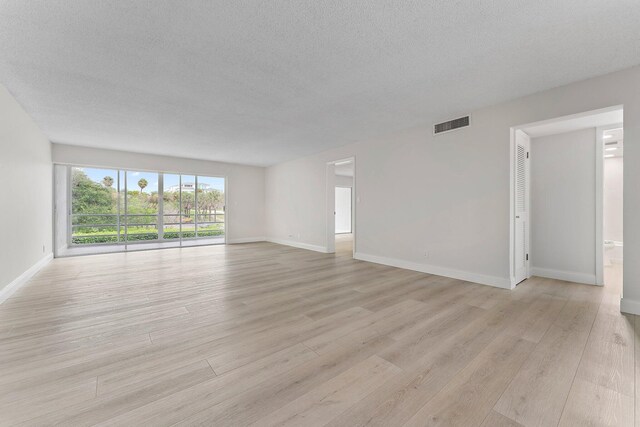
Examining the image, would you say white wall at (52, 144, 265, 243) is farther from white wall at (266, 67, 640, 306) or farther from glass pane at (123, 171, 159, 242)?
white wall at (266, 67, 640, 306)

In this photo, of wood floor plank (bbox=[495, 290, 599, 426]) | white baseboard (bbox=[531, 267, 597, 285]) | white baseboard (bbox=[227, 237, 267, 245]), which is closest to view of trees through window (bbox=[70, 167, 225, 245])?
white baseboard (bbox=[227, 237, 267, 245])

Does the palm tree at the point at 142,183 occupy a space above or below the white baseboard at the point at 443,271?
above

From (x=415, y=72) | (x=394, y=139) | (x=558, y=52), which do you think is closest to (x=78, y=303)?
(x=415, y=72)

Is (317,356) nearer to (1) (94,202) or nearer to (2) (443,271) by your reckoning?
(2) (443,271)

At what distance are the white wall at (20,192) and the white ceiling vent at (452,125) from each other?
230 inches

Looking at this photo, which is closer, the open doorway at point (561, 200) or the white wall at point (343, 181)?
the open doorway at point (561, 200)

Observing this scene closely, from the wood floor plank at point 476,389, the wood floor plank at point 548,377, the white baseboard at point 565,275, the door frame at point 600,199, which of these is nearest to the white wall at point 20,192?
the wood floor plank at point 476,389

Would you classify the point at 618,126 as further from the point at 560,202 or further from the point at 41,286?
the point at 41,286

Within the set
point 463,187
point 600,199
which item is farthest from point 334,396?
point 600,199

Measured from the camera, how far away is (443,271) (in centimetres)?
416

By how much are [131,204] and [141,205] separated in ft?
0.81

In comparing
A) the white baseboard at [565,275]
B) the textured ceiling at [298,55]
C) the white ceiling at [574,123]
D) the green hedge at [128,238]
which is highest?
the textured ceiling at [298,55]

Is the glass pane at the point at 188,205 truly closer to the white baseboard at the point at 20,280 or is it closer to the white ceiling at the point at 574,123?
the white baseboard at the point at 20,280

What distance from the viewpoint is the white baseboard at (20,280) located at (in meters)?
2.99
